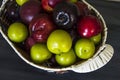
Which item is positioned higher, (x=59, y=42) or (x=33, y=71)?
(x=59, y=42)

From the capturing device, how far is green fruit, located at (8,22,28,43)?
0.81m

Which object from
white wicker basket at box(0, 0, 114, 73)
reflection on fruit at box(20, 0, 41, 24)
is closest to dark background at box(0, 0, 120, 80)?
white wicker basket at box(0, 0, 114, 73)

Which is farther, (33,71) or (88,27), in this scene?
(33,71)

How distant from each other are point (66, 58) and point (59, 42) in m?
0.05

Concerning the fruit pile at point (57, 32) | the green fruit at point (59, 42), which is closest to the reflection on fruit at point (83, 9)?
the fruit pile at point (57, 32)

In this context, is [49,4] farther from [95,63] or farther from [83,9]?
[95,63]

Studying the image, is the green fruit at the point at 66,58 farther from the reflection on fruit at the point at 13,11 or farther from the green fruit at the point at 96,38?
the reflection on fruit at the point at 13,11

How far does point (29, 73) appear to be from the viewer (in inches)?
34.8

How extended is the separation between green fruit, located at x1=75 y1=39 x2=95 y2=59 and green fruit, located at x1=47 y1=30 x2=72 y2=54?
0.10ft

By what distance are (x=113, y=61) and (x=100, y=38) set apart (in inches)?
5.8

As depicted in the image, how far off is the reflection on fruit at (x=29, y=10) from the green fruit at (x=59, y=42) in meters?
0.11

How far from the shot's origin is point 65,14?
0.76m

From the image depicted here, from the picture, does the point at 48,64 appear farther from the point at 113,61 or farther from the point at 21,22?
the point at 113,61

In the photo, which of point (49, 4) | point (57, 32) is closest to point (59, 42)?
point (57, 32)
